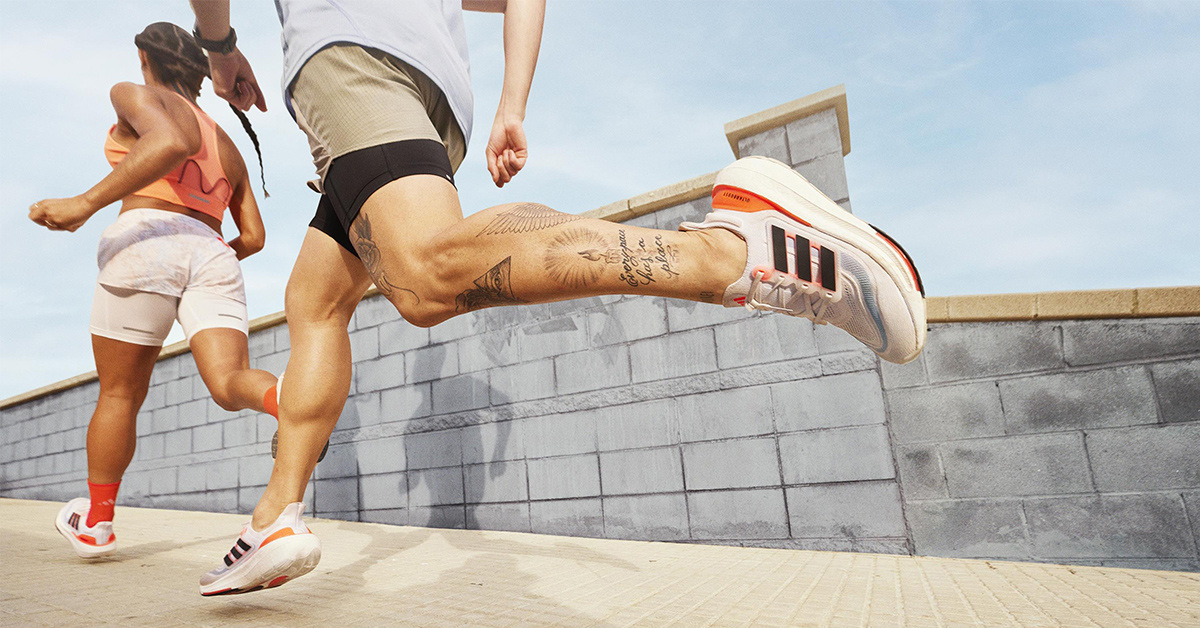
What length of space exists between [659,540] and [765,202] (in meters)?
2.21

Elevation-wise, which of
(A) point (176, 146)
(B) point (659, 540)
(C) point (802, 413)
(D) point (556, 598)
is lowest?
(B) point (659, 540)

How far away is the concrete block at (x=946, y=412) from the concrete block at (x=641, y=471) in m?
0.96

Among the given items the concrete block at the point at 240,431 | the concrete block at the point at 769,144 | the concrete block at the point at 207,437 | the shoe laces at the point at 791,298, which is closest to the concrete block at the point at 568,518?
the concrete block at the point at 769,144

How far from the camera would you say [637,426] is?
2930 millimetres

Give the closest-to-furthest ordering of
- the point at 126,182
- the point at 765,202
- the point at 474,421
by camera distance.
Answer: the point at 765,202 → the point at 126,182 → the point at 474,421

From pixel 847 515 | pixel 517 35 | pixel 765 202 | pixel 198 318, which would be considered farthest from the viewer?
pixel 847 515

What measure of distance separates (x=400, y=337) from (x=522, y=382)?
92 centimetres

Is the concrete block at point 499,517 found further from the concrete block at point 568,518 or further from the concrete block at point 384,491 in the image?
the concrete block at point 384,491

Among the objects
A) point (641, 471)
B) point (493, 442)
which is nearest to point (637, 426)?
point (641, 471)

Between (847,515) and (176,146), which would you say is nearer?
(176,146)

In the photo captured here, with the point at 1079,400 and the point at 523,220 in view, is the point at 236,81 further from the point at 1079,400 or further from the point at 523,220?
the point at 1079,400

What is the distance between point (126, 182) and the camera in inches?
69.2

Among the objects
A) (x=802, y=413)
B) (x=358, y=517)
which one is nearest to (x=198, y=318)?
(x=358, y=517)

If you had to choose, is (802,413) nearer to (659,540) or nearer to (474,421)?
(659,540)
